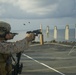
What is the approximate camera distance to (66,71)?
45.6ft

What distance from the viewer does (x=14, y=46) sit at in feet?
13.9

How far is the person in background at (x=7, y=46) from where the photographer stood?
4.25 meters

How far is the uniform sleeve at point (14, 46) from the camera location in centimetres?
423

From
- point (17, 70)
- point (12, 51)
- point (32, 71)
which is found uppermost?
point (12, 51)

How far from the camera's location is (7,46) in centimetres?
428

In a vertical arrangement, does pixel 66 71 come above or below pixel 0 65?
below

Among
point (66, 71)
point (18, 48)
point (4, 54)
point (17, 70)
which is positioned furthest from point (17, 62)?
point (66, 71)

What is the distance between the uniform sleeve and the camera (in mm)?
4230

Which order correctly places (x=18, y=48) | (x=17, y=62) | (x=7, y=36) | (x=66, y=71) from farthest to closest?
(x=66, y=71) < (x=17, y=62) < (x=7, y=36) < (x=18, y=48)

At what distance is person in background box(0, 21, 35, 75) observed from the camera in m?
4.25

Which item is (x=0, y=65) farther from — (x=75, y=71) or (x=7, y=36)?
(x=75, y=71)

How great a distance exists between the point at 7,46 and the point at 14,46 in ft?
0.31

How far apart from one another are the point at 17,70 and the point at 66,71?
29.5ft

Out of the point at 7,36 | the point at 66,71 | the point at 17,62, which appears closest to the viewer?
the point at 7,36
